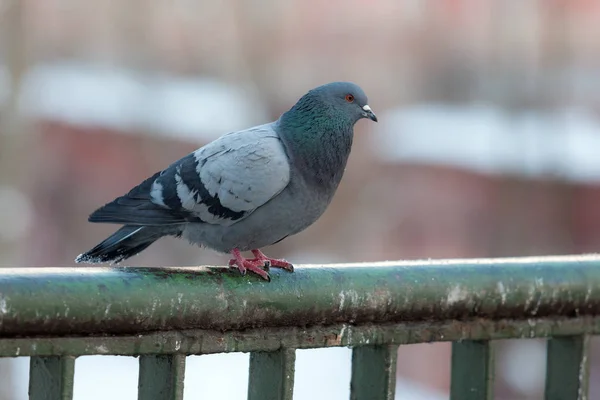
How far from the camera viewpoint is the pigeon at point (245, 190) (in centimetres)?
304

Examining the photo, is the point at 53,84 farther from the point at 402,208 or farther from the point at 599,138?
the point at 599,138

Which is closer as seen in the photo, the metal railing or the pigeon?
the metal railing

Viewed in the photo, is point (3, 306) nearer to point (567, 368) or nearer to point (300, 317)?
point (300, 317)

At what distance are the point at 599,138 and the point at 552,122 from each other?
73 cm

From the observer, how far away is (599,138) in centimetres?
1125

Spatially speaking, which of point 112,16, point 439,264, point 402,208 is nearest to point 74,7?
point 112,16

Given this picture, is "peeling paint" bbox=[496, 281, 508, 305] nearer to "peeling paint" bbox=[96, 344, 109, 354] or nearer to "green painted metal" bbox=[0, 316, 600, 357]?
"green painted metal" bbox=[0, 316, 600, 357]

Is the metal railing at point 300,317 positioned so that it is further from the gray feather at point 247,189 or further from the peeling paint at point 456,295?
the gray feather at point 247,189

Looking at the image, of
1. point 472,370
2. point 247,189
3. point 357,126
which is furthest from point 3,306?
point 357,126

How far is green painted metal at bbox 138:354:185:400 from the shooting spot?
67.7 inches

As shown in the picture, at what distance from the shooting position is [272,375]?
74.4 inches

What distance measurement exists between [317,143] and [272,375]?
1.38 meters

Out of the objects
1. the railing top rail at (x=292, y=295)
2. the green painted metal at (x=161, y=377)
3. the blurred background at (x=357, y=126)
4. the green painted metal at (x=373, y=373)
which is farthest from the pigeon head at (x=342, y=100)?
the blurred background at (x=357, y=126)

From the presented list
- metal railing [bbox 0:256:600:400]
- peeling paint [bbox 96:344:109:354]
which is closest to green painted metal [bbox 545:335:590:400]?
metal railing [bbox 0:256:600:400]
